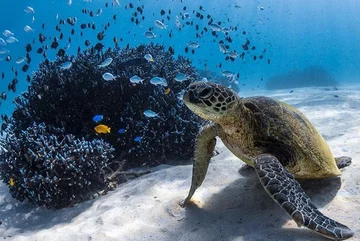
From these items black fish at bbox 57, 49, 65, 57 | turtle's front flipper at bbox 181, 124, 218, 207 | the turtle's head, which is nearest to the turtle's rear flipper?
turtle's front flipper at bbox 181, 124, 218, 207

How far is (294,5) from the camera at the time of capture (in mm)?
166875

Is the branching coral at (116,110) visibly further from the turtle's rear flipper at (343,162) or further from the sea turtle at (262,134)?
the turtle's rear flipper at (343,162)

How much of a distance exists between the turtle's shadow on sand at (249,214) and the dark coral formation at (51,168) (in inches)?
89.3

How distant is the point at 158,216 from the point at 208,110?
1599 millimetres

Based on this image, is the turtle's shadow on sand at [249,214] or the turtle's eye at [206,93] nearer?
the turtle's shadow on sand at [249,214]

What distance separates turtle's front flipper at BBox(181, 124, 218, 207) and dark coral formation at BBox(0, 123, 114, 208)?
214 centimetres

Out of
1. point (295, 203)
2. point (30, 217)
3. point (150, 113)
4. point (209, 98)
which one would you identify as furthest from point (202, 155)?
point (30, 217)

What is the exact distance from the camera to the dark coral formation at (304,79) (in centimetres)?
3466

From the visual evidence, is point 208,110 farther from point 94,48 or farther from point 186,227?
point 94,48

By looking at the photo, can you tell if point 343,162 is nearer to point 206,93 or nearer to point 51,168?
point 206,93

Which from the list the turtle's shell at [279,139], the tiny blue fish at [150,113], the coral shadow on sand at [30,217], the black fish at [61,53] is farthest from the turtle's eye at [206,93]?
the black fish at [61,53]

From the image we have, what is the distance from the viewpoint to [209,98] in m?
3.12

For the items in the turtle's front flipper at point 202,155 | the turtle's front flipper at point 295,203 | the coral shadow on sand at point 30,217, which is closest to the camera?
the turtle's front flipper at point 295,203

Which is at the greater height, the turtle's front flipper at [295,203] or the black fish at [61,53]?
the black fish at [61,53]
